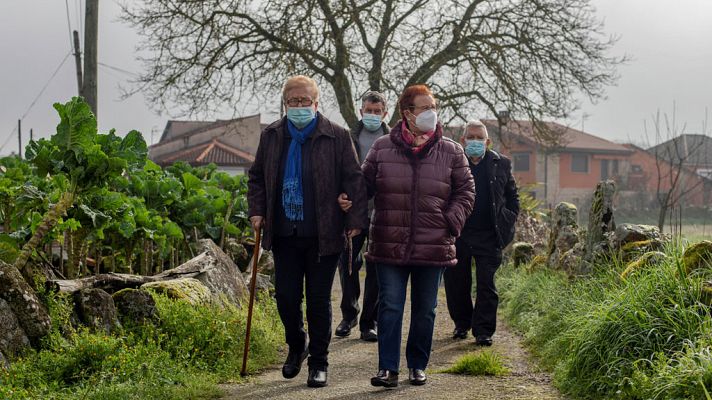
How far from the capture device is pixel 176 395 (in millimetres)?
5320

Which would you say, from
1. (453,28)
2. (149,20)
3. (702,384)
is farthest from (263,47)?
(702,384)

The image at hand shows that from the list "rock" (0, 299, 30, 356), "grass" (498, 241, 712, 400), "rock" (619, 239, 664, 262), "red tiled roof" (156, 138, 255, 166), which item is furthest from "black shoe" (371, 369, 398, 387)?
"red tiled roof" (156, 138, 255, 166)

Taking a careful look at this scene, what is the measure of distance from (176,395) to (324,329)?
1.11 meters

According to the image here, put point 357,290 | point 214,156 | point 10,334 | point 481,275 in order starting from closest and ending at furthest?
point 10,334 < point 481,275 < point 357,290 < point 214,156

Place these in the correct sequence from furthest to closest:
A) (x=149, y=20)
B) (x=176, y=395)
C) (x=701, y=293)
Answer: (x=149, y=20) → (x=701, y=293) → (x=176, y=395)

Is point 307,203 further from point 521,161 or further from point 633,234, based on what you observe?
point 521,161

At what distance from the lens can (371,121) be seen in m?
7.77

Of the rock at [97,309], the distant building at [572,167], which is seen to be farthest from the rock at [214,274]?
the distant building at [572,167]

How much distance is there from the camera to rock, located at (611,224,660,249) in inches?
308

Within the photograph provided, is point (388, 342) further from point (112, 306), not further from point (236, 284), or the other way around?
point (236, 284)

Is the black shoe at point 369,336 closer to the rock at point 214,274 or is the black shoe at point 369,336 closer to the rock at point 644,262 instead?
the rock at point 214,274

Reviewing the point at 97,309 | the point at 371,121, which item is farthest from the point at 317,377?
the point at 371,121

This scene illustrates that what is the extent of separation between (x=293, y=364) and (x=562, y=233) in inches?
222

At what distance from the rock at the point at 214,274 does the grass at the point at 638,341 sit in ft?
9.39
